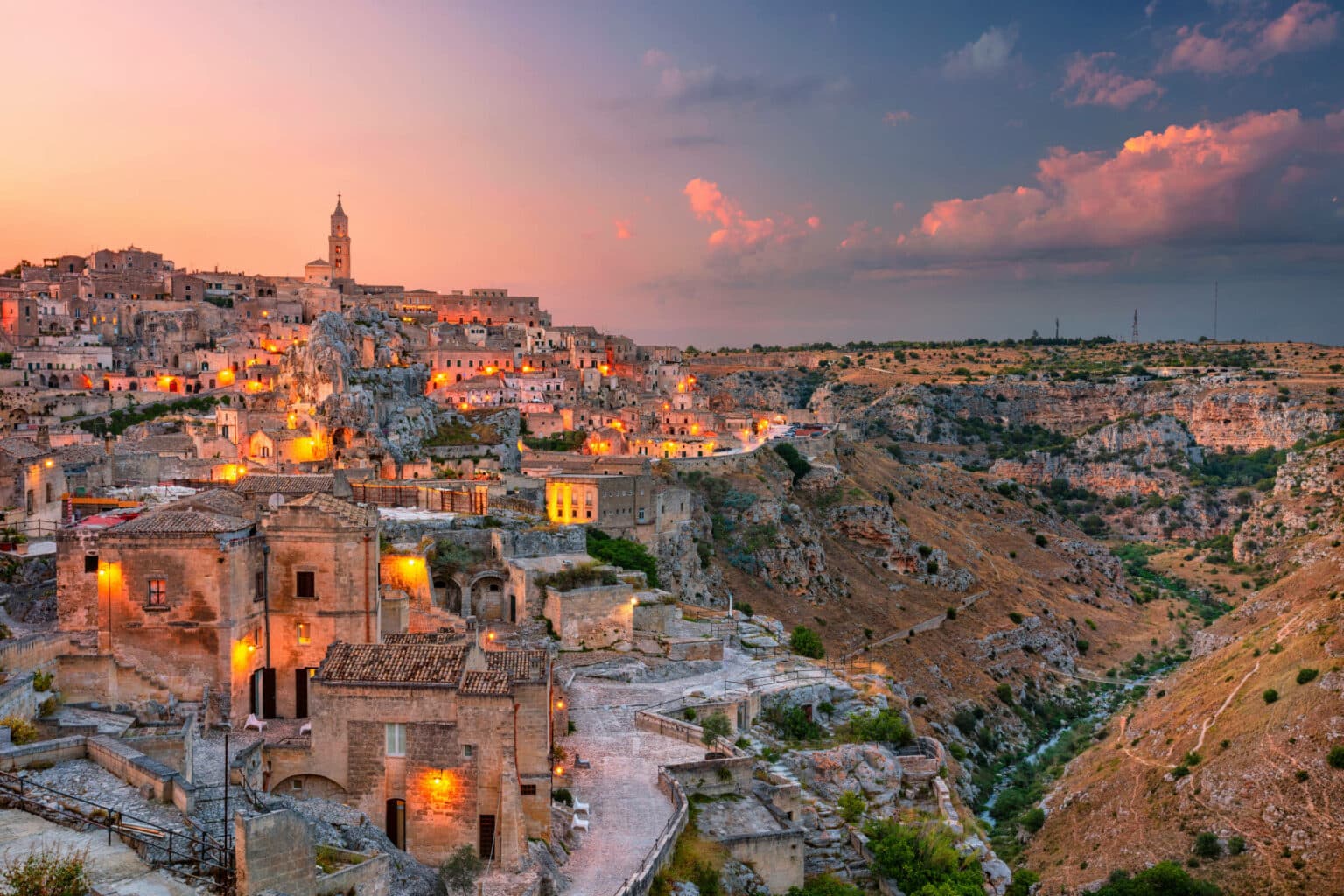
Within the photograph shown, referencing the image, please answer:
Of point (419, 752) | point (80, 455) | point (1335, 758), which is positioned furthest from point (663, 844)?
point (80, 455)

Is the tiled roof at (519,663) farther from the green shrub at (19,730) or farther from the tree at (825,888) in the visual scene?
the tree at (825,888)

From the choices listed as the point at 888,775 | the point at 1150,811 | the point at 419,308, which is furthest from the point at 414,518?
the point at 419,308

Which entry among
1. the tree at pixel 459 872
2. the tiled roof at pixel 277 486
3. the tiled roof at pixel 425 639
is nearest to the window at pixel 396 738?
the tree at pixel 459 872

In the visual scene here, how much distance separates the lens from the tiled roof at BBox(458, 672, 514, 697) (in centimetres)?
1845

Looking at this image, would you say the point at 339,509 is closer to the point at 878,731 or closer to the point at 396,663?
the point at 396,663

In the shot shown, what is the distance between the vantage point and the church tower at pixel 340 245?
350 feet

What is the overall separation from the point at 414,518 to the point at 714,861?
65.1ft

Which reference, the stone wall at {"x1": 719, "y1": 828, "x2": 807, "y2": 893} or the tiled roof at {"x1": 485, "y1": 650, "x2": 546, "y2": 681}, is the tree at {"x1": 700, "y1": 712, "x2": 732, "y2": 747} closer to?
the stone wall at {"x1": 719, "y1": 828, "x2": 807, "y2": 893}

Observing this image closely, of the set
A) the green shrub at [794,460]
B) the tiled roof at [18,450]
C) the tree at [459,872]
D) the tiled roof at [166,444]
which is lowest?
the tree at [459,872]

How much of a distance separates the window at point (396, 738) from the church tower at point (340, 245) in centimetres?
9386

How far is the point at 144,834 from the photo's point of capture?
1415 cm

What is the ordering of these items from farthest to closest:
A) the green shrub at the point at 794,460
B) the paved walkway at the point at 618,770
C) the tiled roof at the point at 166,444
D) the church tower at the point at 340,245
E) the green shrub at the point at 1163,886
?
the church tower at the point at 340,245 → the green shrub at the point at 794,460 → the tiled roof at the point at 166,444 → the green shrub at the point at 1163,886 → the paved walkway at the point at 618,770

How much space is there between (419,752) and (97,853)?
229 inches

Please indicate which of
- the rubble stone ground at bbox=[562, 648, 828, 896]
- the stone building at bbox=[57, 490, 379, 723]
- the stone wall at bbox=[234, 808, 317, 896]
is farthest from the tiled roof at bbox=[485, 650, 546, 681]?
the stone wall at bbox=[234, 808, 317, 896]
